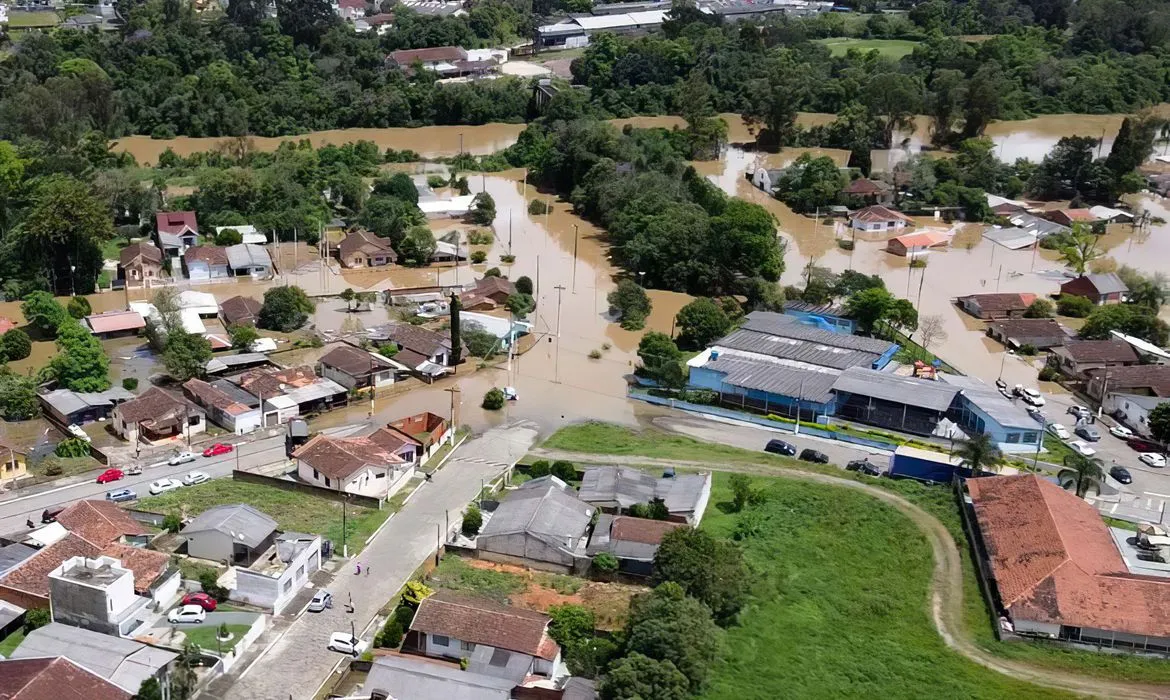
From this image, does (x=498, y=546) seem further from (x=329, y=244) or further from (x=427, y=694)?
(x=329, y=244)

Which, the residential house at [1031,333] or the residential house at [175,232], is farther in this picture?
the residential house at [175,232]

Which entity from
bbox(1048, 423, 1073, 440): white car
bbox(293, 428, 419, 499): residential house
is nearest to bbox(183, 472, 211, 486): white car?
bbox(293, 428, 419, 499): residential house

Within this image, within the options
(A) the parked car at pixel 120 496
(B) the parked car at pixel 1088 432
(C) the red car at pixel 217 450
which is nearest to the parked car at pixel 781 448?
(B) the parked car at pixel 1088 432

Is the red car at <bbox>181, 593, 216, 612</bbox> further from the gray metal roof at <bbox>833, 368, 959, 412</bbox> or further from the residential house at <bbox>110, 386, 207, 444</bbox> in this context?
the gray metal roof at <bbox>833, 368, 959, 412</bbox>

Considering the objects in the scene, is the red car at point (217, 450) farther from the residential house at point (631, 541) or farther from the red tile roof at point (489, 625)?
the residential house at point (631, 541)

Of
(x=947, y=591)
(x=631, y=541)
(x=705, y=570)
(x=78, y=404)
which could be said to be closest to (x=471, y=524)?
(x=631, y=541)

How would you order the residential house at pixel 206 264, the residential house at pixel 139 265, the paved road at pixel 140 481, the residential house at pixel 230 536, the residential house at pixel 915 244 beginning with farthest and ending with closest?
the residential house at pixel 915 244
the residential house at pixel 206 264
the residential house at pixel 139 265
the paved road at pixel 140 481
the residential house at pixel 230 536
